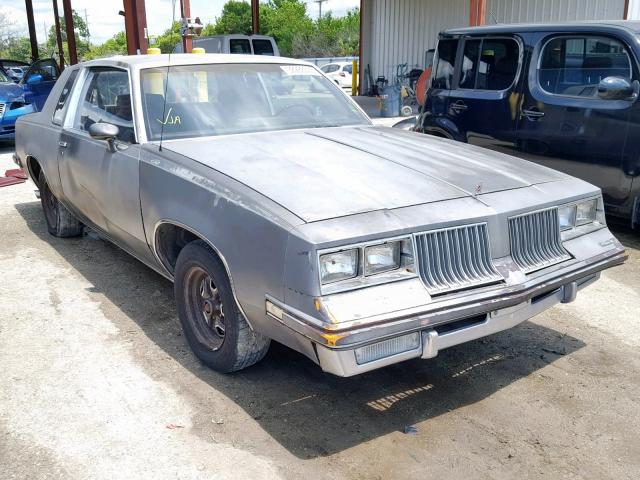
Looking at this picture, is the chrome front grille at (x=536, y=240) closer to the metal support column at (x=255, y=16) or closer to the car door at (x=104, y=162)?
the car door at (x=104, y=162)

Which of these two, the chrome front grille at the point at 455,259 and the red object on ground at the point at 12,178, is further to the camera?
the red object on ground at the point at 12,178

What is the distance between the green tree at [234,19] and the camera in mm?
59625

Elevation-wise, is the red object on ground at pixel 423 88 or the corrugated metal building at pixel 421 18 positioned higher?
the corrugated metal building at pixel 421 18

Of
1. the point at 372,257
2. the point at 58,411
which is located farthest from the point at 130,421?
the point at 372,257

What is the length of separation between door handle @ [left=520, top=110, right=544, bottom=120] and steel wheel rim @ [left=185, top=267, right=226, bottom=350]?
12.8 ft

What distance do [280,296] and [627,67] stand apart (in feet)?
14.1

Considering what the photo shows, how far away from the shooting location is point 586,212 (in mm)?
3633

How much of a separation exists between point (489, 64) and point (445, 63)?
62 centimetres

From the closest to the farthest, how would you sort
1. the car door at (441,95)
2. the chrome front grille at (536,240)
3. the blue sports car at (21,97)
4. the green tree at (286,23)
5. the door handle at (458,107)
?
the chrome front grille at (536,240)
the door handle at (458,107)
the car door at (441,95)
the blue sports car at (21,97)
the green tree at (286,23)

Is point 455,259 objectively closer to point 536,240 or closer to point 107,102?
point 536,240

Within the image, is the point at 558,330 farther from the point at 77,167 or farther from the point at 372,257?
the point at 77,167

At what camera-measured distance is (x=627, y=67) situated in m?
5.54

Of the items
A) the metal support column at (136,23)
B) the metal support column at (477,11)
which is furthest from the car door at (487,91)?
the metal support column at (136,23)

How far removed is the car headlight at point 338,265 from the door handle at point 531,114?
3966 millimetres
